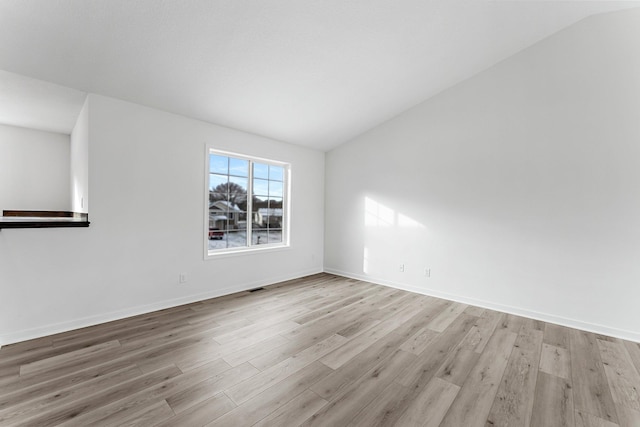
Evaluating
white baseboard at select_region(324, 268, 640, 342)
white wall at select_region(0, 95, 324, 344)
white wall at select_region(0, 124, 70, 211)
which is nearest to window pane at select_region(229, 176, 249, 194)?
white wall at select_region(0, 95, 324, 344)

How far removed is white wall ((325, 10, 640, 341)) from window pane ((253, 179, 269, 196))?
1.93m

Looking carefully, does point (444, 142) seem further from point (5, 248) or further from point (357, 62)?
point (5, 248)

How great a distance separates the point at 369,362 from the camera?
226 centimetres

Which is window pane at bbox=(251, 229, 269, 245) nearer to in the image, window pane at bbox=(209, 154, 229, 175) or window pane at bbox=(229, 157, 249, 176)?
window pane at bbox=(229, 157, 249, 176)

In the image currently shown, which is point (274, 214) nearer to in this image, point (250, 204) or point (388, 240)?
point (250, 204)

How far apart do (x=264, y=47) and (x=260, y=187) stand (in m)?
2.33

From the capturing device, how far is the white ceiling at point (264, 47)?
2.14m

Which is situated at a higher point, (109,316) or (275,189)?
(275,189)

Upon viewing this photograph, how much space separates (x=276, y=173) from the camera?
4.90 metres

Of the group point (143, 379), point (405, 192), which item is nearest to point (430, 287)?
point (405, 192)

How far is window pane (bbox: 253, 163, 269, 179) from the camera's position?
4.55 metres

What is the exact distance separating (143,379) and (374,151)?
4251 millimetres

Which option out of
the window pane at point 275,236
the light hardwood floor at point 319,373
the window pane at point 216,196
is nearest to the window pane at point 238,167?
the window pane at point 216,196

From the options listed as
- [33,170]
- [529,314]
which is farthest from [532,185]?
[33,170]
